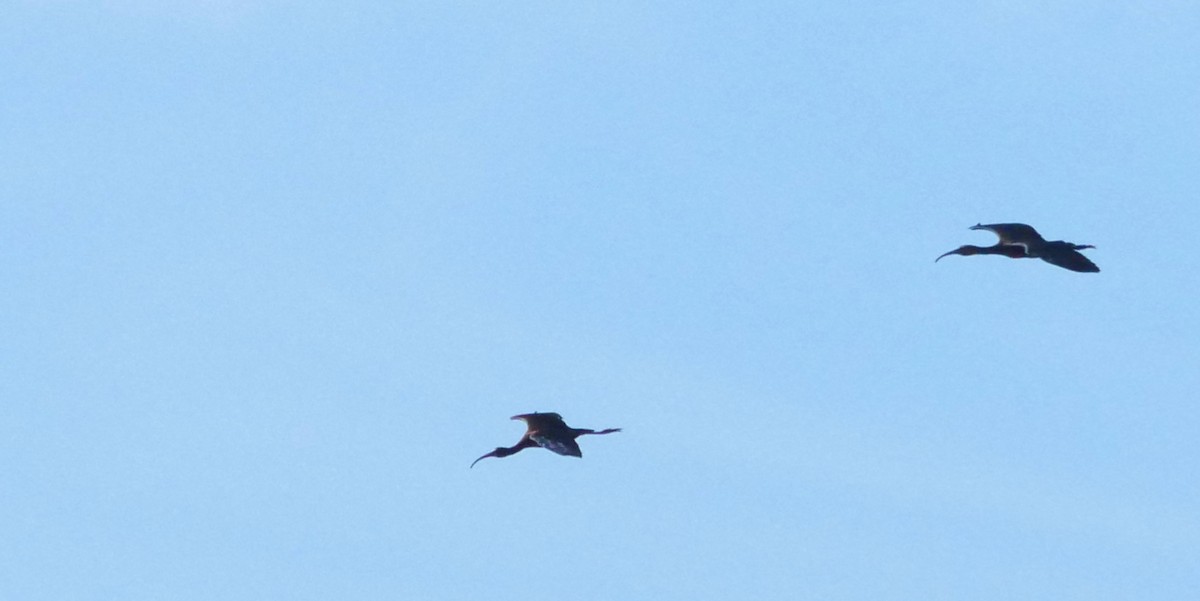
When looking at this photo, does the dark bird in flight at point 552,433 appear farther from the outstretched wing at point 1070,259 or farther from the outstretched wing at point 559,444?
the outstretched wing at point 1070,259

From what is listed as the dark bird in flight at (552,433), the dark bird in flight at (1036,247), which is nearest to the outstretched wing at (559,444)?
the dark bird in flight at (552,433)

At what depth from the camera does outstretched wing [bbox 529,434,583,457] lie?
6188cm

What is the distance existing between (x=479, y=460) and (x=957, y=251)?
15139 millimetres

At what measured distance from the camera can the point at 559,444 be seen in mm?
62375

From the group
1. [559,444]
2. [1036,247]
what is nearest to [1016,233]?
[1036,247]

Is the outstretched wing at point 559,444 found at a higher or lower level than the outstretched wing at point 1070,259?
lower

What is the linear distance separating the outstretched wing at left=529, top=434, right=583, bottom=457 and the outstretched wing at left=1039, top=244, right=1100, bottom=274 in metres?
13.5

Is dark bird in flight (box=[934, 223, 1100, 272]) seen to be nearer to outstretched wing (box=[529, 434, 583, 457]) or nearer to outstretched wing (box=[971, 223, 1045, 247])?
outstretched wing (box=[971, 223, 1045, 247])

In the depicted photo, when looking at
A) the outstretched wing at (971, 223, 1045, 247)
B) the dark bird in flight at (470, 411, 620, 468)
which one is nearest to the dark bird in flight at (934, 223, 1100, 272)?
the outstretched wing at (971, 223, 1045, 247)

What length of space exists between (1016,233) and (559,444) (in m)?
13.5

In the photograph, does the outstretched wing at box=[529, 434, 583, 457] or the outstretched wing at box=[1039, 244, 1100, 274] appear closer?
the outstretched wing at box=[1039, 244, 1100, 274]

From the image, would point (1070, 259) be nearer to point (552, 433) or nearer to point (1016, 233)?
point (1016, 233)

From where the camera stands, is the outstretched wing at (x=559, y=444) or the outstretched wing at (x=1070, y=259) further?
the outstretched wing at (x=559, y=444)

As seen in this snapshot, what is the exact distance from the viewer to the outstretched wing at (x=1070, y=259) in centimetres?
5778
